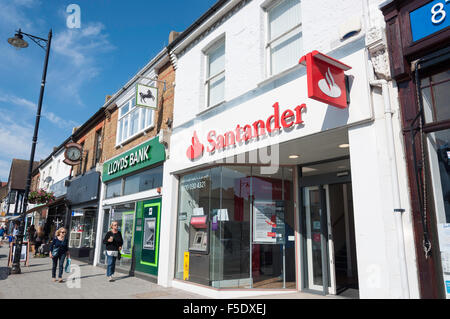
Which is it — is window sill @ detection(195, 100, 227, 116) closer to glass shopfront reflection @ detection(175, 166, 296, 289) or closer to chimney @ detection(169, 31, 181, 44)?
glass shopfront reflection @ detection(175, 166, 296, 289)

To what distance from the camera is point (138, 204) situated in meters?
11.9

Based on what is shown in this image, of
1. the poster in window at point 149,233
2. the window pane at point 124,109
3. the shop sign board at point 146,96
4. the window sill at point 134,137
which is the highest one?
the window pane at point 124,109

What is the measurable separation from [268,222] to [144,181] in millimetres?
5399

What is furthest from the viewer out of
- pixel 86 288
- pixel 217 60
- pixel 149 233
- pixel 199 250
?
pixel 149 233

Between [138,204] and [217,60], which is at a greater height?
[217,60]

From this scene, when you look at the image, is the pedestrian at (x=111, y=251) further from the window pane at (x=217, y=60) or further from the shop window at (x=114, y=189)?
the window pane at (x=217, y=60)

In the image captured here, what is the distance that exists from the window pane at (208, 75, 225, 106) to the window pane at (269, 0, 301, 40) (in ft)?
6.52

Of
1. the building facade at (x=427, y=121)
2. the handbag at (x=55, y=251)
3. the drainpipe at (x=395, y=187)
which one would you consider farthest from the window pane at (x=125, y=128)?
the building facade at (x=427, y=121)

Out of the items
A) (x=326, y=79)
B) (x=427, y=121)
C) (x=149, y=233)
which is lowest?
(x=149, y=233)

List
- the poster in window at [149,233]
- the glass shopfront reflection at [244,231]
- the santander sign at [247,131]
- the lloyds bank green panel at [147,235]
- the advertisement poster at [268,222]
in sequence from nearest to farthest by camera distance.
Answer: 1. the santander sign at [247,131]
2. the glass shopfront reflection at [244,231]
3. the advertisement poster at [268,222]
4. the lloyds bank green panel at [147,235]
5. the poster in window at [149,233]

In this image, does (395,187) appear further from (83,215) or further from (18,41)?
(83,215)

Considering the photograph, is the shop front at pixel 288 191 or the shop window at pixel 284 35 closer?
the shop front at pixel 288 191

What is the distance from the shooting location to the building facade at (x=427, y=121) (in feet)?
14.2

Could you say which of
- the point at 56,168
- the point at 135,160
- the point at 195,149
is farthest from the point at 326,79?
the point at 56,168
